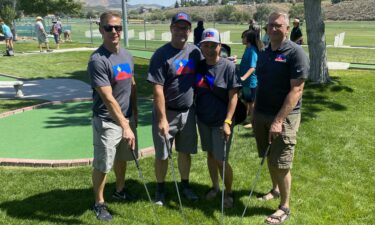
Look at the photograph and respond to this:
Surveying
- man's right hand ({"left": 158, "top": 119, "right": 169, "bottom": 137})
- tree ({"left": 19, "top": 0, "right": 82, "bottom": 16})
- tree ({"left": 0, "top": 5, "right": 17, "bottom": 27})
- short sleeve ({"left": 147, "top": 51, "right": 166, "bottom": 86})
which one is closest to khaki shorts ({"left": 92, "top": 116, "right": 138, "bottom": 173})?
man's right hand ({"left": 158, "top": 119, "right": 169, "bottom": 137})

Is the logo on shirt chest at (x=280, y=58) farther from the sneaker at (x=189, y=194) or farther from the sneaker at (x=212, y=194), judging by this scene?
the sneaker at (x=189, y=194)

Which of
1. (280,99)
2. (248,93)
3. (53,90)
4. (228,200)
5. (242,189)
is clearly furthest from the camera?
(53,90)

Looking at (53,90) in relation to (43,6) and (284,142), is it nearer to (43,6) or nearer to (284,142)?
(284,142)

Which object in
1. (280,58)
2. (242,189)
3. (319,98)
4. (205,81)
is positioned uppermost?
(280,58)

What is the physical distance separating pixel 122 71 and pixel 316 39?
275 inches

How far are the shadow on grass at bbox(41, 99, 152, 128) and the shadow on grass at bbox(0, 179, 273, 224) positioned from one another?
2.80m

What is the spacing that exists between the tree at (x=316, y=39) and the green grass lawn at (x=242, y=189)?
307cm

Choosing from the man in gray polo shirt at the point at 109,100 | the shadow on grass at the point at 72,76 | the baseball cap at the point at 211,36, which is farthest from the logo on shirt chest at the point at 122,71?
the shadow on grass at the point at 72,76

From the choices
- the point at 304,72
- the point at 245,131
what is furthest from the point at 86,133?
the point at 304,72

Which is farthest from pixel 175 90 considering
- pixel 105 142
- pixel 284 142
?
pixel 284 142

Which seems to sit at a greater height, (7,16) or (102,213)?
(7,16)

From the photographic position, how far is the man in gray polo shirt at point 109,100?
142 inches

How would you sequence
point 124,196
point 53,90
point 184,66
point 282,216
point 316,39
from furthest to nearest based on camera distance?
point 53,90
point 316,39
point 124,196
point 282,216
point 184,66

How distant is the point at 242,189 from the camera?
4.71m
